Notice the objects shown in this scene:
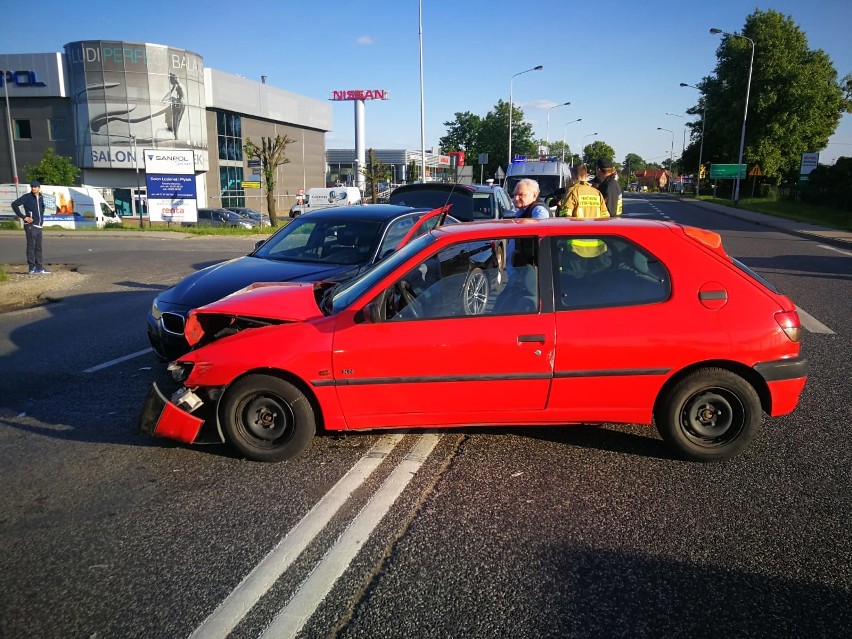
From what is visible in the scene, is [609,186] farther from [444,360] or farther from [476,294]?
[444,360]

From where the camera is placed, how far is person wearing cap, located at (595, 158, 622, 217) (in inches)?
319

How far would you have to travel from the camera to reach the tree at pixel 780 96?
54656 mm

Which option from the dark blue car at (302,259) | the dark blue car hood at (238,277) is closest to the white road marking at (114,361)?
the dark blue car at (302,259)

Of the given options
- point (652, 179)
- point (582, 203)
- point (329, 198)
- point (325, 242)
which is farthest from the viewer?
point (652, 179)

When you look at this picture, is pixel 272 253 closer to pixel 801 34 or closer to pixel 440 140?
pixel 801 34

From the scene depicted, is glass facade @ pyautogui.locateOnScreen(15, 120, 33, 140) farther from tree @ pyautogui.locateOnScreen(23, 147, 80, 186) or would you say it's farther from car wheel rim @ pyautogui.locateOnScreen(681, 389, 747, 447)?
car wheel rim @ pyautogui.locateOnScreen(681, 389, 747, 447)

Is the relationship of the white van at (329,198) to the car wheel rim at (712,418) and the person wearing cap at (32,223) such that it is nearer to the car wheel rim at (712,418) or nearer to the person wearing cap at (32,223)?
the person wearing cap at (32,223)

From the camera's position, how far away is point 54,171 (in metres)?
42.8

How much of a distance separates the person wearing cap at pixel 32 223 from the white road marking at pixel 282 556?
12.1m

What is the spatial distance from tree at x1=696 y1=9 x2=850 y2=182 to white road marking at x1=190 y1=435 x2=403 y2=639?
6163 centimetres

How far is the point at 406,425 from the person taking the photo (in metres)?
4.09

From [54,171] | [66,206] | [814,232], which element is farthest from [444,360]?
[54,171]

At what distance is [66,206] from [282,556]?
114 feet

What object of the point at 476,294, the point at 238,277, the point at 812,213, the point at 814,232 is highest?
the point at 476,294
